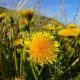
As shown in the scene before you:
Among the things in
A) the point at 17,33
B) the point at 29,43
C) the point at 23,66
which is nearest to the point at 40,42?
the point at 29,43

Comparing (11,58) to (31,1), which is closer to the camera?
(11,58)

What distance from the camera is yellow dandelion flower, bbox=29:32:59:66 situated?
101 centimetres

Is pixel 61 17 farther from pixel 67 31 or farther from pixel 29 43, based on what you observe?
pixel 29 43

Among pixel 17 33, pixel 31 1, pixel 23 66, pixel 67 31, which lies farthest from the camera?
pixel 31 1

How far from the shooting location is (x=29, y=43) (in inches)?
42.1

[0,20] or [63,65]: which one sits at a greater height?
[0,20]

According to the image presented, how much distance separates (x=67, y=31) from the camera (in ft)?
4.34

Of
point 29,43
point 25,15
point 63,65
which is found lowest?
point 63,65

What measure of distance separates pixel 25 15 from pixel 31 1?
4.32ft

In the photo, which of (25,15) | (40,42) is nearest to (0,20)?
(25,15)

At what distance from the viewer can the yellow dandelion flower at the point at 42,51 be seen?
1.01 meters

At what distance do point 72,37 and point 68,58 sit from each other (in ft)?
0.50

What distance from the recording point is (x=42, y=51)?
1024 millimetres

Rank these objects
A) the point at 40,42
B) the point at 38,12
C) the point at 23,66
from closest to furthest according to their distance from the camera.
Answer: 1. the point at 40,42
2. the point at 23,66
3. the point at 38,12
